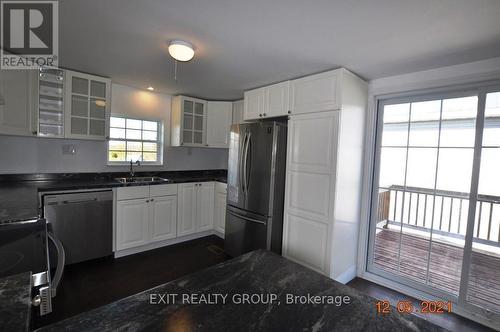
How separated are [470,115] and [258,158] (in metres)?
2.02

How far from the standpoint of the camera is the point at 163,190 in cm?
321

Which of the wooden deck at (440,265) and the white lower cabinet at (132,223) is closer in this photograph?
the wooden deck at (440,265)

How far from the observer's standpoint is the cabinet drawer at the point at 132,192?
286 cm

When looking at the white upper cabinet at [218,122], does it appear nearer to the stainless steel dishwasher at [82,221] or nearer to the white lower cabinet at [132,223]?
the white lower cabinet at [132,223]

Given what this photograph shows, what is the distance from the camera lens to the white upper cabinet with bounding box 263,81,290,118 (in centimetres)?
266

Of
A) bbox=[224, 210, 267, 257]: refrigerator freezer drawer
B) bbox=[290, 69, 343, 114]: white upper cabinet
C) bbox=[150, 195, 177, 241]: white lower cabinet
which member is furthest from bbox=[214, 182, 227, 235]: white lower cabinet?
bbox=[290, 69, 343, 114]: white upper cabinet

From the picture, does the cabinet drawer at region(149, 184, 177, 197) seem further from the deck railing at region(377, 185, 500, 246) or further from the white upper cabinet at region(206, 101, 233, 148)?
the deck railing at region(377, 185, 500, 246)

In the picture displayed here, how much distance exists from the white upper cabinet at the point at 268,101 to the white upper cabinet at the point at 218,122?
0.82 meters

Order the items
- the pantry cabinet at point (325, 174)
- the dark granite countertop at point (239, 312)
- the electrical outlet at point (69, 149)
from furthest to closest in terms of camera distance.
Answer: the electrical outlet at point (69, 149)
the pantry cabinet at point (325, 174)
the dark granite countertop at point (239, 312)

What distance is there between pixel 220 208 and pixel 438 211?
2658 millimetres

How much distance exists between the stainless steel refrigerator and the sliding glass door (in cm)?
111

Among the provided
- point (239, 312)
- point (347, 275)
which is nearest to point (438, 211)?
point (347, 275)
